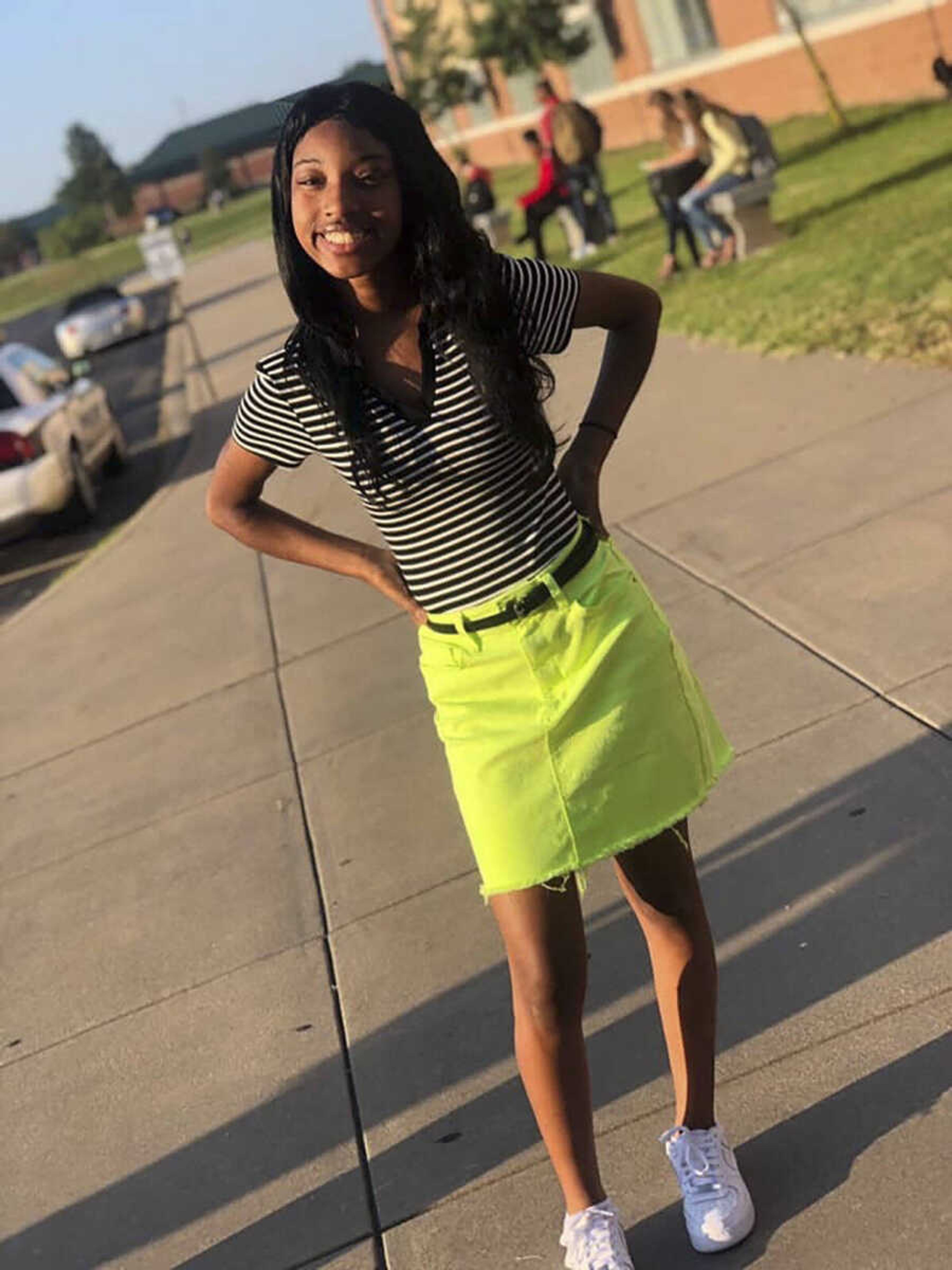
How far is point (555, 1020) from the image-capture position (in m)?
2.87

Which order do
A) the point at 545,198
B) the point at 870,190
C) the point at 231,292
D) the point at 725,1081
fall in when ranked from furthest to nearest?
the point at 231,292 < the point at 545,198 < the point at 870,190 < the point at 725,1081

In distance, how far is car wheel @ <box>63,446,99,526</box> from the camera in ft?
41.7

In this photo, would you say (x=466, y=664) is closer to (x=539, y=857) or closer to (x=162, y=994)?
(x=539, y=857)

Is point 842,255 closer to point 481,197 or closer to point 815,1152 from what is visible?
point 481,197

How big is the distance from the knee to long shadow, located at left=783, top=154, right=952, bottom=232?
12.6 meters

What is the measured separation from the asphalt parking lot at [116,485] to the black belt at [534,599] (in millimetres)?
8110

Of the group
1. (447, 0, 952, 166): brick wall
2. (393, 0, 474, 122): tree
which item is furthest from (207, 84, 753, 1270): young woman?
(393, 0, 474, 122): tree

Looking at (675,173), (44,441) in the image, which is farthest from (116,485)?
(675,173)

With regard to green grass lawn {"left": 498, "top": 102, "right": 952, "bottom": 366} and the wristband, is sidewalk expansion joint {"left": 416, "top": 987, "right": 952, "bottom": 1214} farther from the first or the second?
green grass lawn {"left": 498, "top": 102, "right": 952, "bottom": 366}

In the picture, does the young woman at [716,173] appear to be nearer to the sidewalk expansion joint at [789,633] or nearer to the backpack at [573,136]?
the backpack at [573,136]

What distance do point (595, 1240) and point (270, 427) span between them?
1441 mm

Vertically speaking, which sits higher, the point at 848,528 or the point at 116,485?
the point at 848,528

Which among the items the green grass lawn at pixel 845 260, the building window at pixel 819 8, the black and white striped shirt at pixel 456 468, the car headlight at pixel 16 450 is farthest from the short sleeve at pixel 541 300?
the building window at pixel 819 8

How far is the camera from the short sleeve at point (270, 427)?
2844mm
